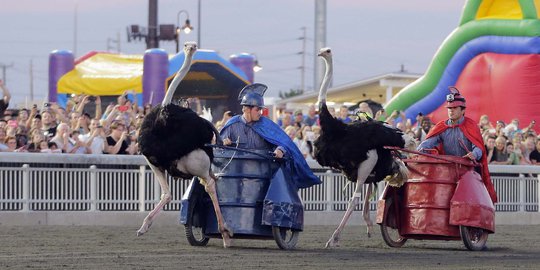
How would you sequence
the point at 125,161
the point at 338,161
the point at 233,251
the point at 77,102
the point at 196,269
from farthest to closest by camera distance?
the point at 77,102
the point at 125,161
the point at 338,161
the point at 233,251
the point at 196,269

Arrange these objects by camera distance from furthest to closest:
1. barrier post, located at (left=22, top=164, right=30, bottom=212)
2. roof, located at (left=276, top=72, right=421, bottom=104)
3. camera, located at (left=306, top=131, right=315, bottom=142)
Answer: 1. roof, located at (left=276, top=72, right=421, bottom=104)
2. camera, located at (left=306, top=131, right=315, bottom=142)
3. barrier post, located at (left=22, top=164, right=30, bottom=212)

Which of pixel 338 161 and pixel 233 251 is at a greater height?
pixel 338 161

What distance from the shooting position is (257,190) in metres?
16.2

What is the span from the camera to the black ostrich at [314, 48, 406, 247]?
16.4 metres

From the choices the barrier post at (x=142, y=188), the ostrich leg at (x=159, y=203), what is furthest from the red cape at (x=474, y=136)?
the barrier post at (x=142, y=188)

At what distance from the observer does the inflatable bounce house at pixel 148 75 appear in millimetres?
38906

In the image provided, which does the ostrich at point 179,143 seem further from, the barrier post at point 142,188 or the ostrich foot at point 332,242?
the barrier post at point 142,188

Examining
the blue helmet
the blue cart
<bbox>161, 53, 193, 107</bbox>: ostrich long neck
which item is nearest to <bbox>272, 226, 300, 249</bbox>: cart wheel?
the blue cart

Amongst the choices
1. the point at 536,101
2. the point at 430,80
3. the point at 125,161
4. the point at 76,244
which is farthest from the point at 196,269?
the point at 430,80

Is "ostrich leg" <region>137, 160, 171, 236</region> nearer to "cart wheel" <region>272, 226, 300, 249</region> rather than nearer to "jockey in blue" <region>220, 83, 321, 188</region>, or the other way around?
"jockey in blue" <region>220, 83, 321, 188</region>

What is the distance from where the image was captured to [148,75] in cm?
3856

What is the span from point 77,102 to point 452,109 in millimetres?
12069

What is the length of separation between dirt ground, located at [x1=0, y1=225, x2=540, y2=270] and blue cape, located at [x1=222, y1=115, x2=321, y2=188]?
83 cm

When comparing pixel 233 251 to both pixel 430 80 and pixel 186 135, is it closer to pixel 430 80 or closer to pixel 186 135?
pixel 186 135
